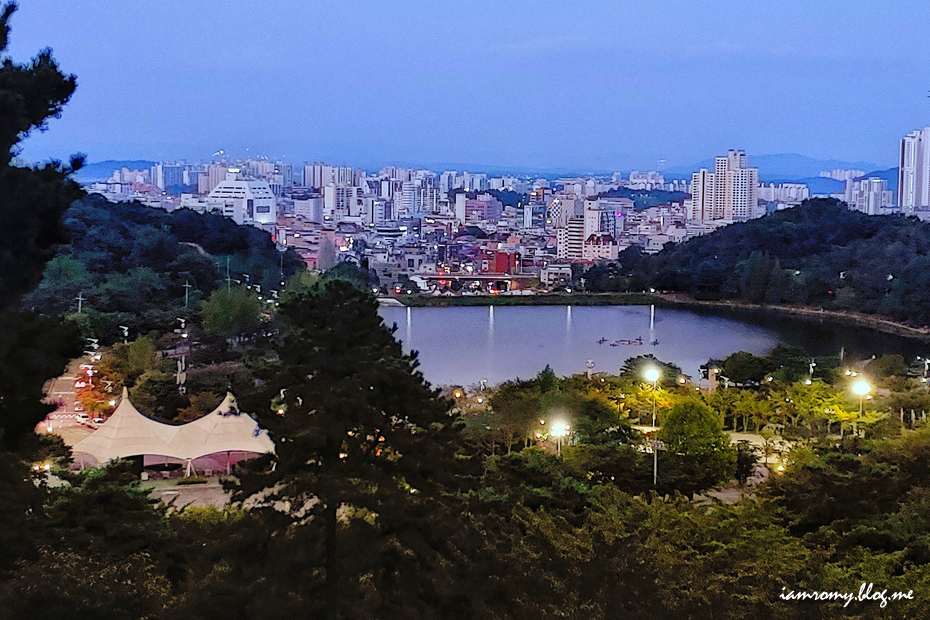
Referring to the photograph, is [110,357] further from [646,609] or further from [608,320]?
[608,320]

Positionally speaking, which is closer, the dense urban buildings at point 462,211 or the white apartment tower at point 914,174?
the dense urban buildings at point 462,211

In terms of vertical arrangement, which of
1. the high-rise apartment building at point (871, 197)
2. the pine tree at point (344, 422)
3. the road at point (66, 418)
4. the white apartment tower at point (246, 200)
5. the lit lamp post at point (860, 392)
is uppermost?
the high-rise apartment building at point (871, 197)

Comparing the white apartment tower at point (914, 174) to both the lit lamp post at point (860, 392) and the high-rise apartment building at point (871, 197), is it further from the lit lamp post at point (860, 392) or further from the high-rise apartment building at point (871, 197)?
the lit lamp post at point (860, 392)

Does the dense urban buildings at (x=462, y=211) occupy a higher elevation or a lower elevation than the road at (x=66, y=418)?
higher

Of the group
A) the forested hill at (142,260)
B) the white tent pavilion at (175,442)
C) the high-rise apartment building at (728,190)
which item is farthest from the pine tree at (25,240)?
the high-rise apartment building at (728,190)

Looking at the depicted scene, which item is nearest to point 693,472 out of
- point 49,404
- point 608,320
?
point 49,404

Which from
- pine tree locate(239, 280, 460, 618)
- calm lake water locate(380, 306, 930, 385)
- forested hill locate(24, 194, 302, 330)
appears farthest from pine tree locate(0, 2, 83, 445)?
calm lake water locate(380, 306, 930, 385)

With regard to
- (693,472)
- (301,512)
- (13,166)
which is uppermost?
(13,166)
